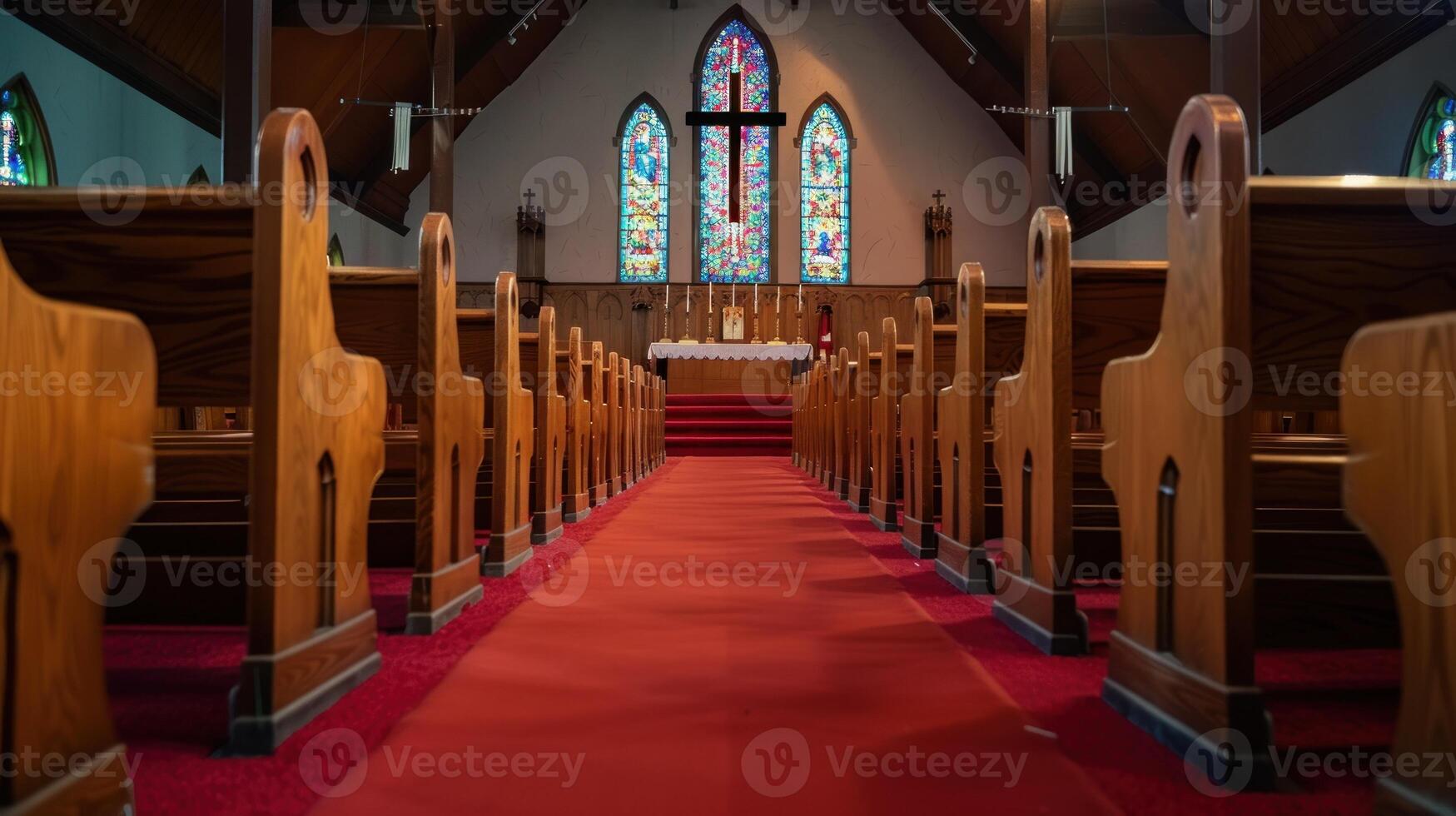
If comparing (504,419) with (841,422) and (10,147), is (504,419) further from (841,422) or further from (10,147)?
(10,147)

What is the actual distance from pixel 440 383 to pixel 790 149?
11878 mm

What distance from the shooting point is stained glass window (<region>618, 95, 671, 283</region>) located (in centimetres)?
1357

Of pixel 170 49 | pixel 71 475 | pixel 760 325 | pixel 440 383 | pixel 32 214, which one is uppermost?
pixel 170 49

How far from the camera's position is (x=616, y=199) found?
13555mm

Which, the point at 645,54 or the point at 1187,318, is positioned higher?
the point at 645,54

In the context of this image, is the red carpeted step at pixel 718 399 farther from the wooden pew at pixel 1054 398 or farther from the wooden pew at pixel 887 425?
the wooden pew at pixel 1054 398

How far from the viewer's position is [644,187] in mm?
13633

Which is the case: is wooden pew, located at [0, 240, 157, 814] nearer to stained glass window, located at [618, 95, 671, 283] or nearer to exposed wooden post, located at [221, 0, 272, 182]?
exposed wooden post, located at [221, 0, 272, 182]

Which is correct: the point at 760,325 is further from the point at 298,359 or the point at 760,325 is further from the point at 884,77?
the point at 298,359

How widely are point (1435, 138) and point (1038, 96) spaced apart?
10.1 ft

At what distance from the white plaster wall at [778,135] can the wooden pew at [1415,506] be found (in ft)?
40.6

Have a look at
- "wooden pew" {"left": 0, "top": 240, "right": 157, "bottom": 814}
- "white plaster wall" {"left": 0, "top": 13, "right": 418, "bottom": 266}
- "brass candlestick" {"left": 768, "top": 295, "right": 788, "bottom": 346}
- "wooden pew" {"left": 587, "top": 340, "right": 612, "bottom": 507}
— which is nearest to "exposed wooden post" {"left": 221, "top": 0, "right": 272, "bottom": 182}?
"white plaster wall" {"left": 0, "top": 13, "right": 418, "bottom": 266}

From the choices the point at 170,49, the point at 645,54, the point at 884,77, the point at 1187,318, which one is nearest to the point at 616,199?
the point at 645,54

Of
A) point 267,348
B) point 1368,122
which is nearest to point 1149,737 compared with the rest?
point 267,348
